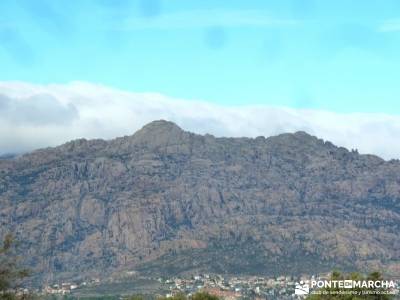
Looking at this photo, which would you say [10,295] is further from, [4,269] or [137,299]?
[137,299]

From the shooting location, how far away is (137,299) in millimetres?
191125

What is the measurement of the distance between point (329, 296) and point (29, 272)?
2766 inches

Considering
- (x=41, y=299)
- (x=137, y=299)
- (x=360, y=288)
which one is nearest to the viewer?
(x=41, y=299)

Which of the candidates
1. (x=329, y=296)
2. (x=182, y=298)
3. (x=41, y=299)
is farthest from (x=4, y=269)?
(x=182, y=298)

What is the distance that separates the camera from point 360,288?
452ft

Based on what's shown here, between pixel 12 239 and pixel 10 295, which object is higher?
pixel 12 239

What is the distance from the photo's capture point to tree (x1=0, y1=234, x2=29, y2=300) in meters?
79.4

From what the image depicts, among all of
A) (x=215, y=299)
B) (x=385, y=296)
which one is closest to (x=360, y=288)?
(x=385, y=296)

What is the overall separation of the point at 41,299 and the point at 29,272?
8.90 meters

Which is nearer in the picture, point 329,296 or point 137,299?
point 329,296

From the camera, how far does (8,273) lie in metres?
79.7

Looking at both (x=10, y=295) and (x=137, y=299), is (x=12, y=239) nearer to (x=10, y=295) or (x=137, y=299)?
(x=10, y=295)

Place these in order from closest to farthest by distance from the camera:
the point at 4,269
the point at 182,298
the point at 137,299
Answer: the point at 4,269, the point at 182,298, the point at 137,299

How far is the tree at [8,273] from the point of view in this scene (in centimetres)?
7944
